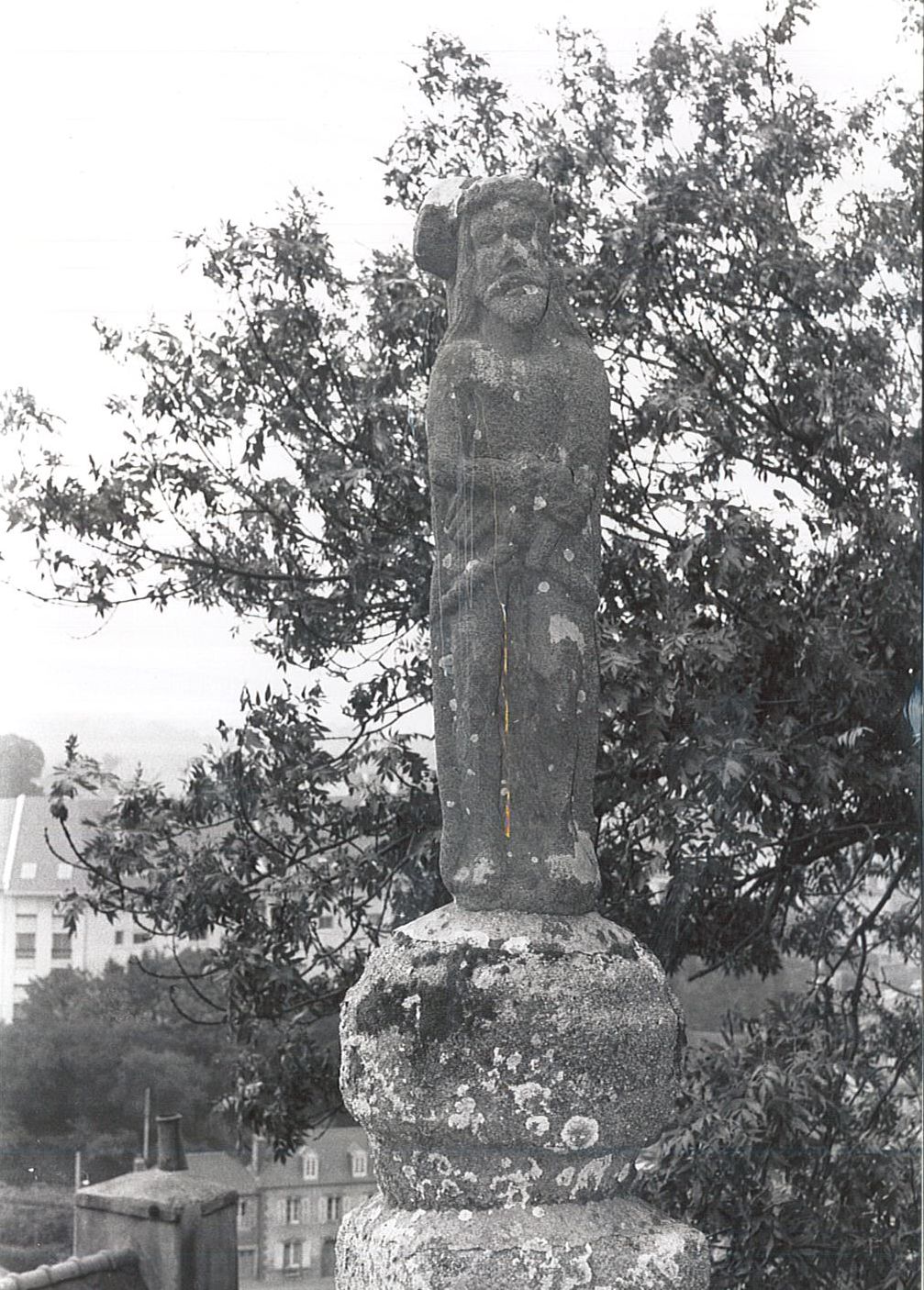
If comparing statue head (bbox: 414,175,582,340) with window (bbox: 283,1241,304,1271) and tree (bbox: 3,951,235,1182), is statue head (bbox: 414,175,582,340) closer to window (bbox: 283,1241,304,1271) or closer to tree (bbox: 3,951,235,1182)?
tree (bbox: 3,951,235,1182)

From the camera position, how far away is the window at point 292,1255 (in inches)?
282

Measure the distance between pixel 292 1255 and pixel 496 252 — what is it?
505 cm

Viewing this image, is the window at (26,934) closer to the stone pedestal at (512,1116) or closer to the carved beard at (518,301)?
the stone pedestal at (512,1116)

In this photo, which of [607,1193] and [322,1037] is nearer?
[607,1193]

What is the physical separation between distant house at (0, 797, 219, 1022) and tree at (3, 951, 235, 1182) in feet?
0.32

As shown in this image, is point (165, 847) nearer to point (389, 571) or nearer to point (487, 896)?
point (389, 571)

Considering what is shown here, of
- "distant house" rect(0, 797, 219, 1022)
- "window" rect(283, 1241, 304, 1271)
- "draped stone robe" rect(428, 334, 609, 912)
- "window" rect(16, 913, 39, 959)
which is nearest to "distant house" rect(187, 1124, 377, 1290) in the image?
"window" rect(283, 1241, 304, 1271)

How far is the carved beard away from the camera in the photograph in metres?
3.46

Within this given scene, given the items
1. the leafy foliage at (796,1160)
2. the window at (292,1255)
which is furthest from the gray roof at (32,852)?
the leafy foliage at (796,1160)

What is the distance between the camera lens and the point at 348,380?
21.5ft

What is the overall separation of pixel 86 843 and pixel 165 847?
1.02 feet

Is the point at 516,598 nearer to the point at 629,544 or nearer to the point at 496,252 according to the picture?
the point at 496,252

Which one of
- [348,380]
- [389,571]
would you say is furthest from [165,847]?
[348,380]

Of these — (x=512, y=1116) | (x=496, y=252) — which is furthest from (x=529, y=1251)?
(x=496, y=252)
